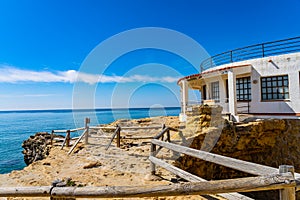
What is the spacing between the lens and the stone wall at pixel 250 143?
8.98 m

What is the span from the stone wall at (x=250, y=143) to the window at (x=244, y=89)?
11.4ft

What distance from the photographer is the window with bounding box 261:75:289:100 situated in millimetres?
11938

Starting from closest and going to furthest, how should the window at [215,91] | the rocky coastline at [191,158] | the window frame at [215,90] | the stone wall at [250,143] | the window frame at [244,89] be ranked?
1. the rocky coastline at [191,158]
2. the stone wall at [250,143]
3. the window frame at [244,89]
4. the window frame at [215,90]
5. the window at [215,91]

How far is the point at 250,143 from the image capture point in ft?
33.9

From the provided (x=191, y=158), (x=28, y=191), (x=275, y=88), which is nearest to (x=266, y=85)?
(x=275, y=88)

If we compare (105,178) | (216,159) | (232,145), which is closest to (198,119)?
(232,145)

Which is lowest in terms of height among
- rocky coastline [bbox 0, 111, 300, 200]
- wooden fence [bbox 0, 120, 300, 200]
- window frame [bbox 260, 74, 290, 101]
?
rocky coastline [bbox 0, 111, 300, 200]

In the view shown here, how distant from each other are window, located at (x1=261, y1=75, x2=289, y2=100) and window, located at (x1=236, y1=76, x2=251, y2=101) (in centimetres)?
110

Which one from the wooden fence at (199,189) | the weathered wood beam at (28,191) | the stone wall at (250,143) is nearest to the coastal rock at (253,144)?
the stone wall at (250,143)

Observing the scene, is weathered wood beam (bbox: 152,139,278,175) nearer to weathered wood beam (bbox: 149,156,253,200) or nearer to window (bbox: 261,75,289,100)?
weathered wood beam (bbox: 149,156,253,200)

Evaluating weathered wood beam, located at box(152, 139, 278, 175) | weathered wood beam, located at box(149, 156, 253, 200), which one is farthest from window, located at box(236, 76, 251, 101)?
weathered wood beam, located at box(152, 139, 278, 175)

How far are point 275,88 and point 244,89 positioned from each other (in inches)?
83.3

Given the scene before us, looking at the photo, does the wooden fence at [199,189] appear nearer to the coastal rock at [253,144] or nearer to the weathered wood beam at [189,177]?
the weathered wood beam at [189,177]

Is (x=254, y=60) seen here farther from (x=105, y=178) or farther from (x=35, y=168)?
(x=35, y=168)
